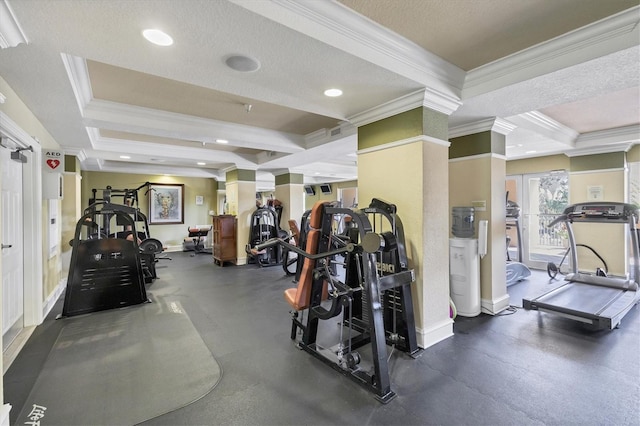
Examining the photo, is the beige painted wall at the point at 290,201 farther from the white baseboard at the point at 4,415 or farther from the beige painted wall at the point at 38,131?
the white baseboard at the point at 4,415

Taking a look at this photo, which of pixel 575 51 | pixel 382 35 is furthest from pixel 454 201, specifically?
pixel 382 35

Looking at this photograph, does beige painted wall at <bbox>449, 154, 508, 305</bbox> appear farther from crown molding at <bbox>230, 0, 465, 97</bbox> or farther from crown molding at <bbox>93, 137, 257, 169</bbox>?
crown molding at <bbox>93, 137, 257, 169</bbox>

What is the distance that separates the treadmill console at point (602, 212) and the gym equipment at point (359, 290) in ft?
11.2

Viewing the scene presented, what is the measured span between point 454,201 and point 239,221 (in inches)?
199

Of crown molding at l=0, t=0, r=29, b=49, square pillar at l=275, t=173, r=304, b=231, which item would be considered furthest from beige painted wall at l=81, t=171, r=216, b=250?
crown molding at l=0, t=0, r=29, b=49

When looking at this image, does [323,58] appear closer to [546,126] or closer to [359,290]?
[359,290]

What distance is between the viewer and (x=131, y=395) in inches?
87.7

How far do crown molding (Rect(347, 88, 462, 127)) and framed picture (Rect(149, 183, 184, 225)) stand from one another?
329 inches

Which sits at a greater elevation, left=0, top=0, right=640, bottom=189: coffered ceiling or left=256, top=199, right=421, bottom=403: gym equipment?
left=0, top=0, right=640, bottom=189: coffered ceiling

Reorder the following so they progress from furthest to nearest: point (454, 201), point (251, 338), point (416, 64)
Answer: point (454, 201), point (251, 338), point (416, 64)

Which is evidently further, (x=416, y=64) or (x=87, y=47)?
(x=416, y=64)

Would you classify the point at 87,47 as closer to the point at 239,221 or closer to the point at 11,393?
the point at 11,393

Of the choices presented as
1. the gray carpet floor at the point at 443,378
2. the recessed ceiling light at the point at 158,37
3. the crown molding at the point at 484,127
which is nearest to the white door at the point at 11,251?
the gray carpet floor at the point at 443,378

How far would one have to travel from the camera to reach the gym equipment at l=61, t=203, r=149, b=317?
12.7ft
